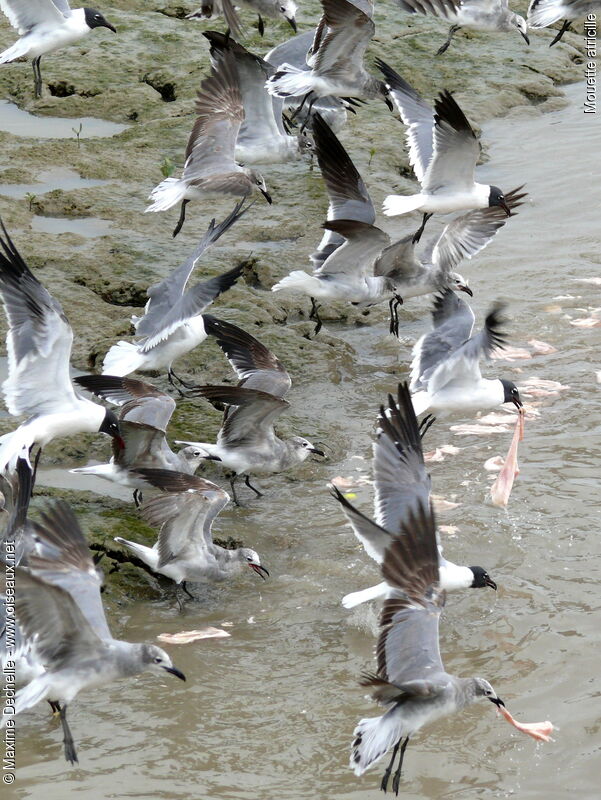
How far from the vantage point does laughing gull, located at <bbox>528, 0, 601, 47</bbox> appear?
1170 cm

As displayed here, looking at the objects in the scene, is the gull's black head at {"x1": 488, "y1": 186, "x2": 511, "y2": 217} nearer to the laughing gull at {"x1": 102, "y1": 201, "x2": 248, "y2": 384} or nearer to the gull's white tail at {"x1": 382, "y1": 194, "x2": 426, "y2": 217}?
the gull's white tail at {"x1": 382, "y1": 194, "x2": 426, "y2": 217}

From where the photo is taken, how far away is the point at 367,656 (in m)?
6.29

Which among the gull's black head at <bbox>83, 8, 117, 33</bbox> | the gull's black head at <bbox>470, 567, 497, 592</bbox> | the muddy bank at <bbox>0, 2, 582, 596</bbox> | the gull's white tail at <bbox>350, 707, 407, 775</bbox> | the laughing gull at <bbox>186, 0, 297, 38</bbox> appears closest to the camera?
the gull's white tail at <bbox>350, 707, 407, 775</bbox>

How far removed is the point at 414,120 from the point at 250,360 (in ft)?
10.3

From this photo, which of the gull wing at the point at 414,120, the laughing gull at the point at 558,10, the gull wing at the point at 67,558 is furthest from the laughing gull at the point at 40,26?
the gull wing at the point at 67,558

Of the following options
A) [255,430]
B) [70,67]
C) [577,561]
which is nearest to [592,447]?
[577,561]

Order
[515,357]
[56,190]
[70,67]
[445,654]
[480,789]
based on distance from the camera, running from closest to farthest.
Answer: [480,789] < [445,654] < [515,357] < [56,190] < [70,67]

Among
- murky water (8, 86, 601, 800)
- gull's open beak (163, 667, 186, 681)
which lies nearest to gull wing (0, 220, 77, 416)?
murky water (8, 86, 601, 800)

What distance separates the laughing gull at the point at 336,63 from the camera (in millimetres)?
9594

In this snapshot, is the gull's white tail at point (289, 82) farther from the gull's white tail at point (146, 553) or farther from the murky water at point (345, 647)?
the gull's white tail at point (146, 553)

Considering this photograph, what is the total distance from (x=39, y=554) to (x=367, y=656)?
167 cm

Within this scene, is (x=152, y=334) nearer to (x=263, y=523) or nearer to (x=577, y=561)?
(x=263, y=523)

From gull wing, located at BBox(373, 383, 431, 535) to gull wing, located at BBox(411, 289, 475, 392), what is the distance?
1.82 meters

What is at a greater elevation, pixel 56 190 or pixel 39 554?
pixel 39 554
